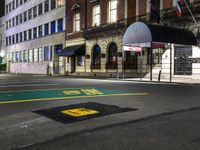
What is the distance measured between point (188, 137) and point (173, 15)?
851 inches

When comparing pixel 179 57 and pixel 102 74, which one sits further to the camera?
pixel 102 74

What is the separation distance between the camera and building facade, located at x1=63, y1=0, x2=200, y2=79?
24906 millimetres

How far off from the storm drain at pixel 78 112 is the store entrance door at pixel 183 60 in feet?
58.1

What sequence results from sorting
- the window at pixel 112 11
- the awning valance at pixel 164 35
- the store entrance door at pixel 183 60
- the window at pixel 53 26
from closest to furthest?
the awning valance at pixel 164 35
the store entrance door at pixel 183 60
the window at pixel 112 11
the window at pixel 53 26

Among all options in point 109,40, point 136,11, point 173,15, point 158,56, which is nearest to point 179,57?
point 158,56

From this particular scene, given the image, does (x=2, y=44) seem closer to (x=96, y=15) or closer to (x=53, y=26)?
(x=53, y=26)

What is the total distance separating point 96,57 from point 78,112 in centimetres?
2818

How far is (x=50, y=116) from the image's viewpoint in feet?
23.4

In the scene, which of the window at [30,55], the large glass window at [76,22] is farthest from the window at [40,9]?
the large glass window at [76,22]

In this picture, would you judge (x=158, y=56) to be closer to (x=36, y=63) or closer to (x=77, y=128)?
(x=77, y=128)

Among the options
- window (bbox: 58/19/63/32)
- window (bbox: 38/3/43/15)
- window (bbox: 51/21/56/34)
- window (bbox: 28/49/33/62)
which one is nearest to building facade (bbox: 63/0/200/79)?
window (bbox: 58/19/63/32)

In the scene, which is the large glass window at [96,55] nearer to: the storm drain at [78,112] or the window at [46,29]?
the window at [46,29]

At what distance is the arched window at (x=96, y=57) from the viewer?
34.8 metres

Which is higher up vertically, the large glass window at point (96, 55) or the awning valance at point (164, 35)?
the awning valance at point (164, 35)
